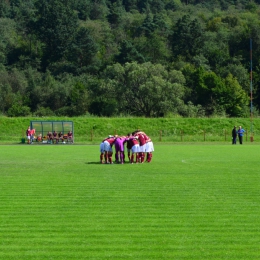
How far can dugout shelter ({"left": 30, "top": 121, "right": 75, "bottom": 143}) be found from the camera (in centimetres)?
5966

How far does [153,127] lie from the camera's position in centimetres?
6906

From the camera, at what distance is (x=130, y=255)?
1140cm

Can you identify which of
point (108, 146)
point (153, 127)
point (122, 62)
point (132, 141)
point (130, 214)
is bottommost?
point (130, 214)

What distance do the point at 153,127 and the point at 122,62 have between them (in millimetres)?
40172

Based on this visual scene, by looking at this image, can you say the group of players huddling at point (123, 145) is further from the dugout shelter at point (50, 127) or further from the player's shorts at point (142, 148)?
the dugout shelter at point (50, 127)

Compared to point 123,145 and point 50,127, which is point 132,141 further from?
point 50,127

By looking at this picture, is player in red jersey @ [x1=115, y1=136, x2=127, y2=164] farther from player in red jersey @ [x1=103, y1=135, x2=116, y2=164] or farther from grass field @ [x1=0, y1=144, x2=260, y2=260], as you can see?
grass field @ [x1=0, y1=144, x2=260, y2=260]

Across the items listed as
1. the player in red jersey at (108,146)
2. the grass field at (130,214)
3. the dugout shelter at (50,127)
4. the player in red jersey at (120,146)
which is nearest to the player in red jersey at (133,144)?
the player in red jersey at (120,146)

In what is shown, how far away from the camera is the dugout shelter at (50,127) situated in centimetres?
5966

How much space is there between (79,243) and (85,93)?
81.5 metres

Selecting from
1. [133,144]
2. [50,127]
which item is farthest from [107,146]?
[50,127]

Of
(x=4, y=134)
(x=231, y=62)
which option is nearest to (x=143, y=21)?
(x=231, y=62)

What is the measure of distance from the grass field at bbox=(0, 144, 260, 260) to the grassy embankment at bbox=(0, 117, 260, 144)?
131 feet

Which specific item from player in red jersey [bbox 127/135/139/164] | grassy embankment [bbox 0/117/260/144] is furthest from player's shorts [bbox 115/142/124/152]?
grassy embankment [bbox 0/117/260/144]
